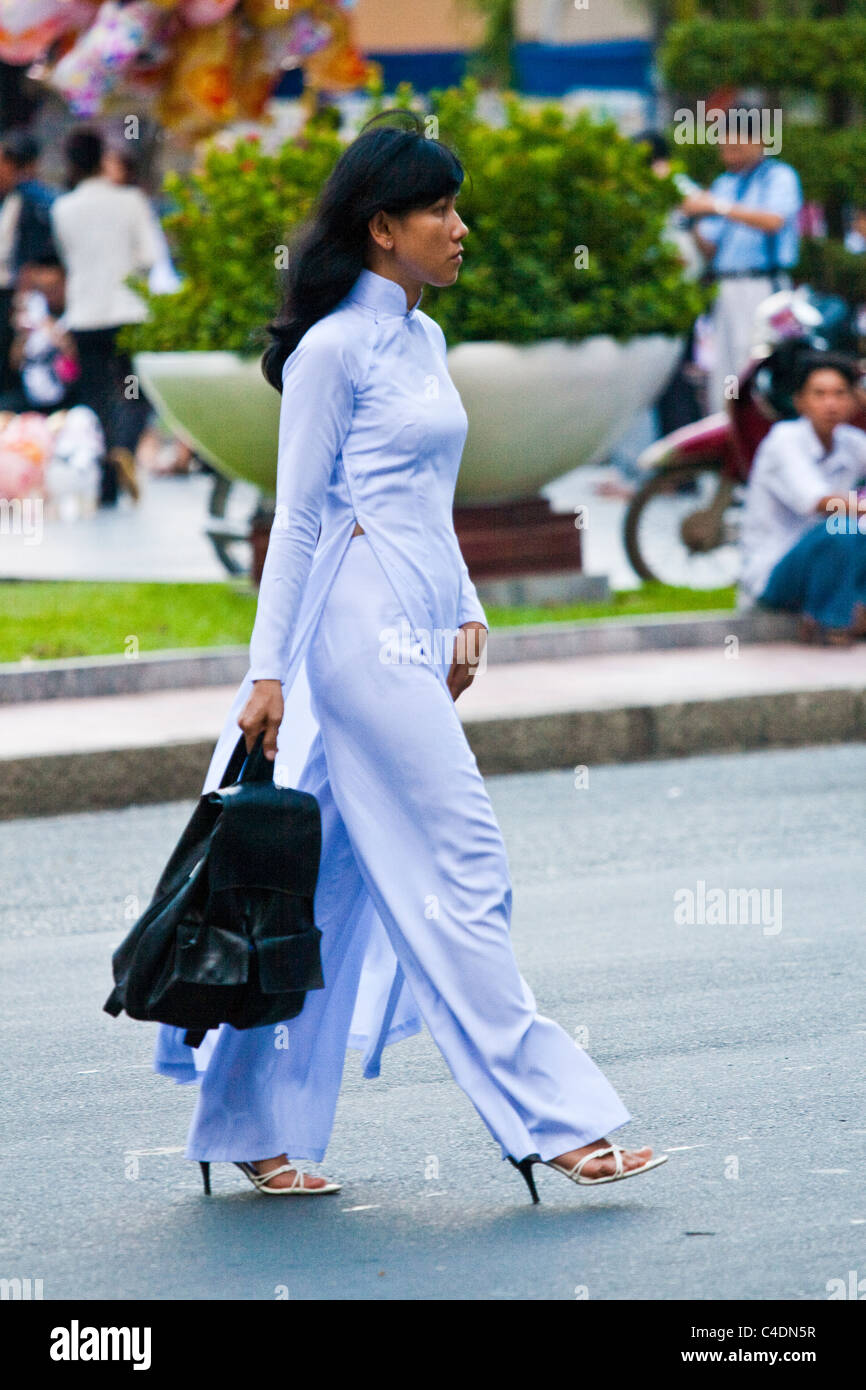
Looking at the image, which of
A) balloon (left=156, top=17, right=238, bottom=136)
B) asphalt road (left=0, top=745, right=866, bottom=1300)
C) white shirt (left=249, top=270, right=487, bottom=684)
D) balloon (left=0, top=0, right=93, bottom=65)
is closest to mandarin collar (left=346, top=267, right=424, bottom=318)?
white shirt (left=249, top=270, right=487, bottom=684)

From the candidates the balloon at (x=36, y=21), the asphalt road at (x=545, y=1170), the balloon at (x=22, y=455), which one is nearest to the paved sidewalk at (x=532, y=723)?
the asphalt road at (x=545, y=1170)

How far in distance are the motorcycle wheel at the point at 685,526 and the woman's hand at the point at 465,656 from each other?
710 cm

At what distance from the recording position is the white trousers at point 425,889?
3834mm

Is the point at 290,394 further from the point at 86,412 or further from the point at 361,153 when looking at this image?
the point at 86,412

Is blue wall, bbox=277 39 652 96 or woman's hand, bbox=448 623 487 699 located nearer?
woman's hand, bbox=448 623 487 699

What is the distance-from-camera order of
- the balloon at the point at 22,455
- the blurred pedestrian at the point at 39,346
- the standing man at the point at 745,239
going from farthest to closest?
the blurred pedestrian at the point at 39,346 → the standing man at the point at 745,239 → the balloon at the point at 22,455

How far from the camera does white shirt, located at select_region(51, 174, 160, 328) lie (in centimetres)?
1505

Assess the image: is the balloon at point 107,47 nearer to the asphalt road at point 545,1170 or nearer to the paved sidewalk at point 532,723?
the paved sidewalk at point 532,723

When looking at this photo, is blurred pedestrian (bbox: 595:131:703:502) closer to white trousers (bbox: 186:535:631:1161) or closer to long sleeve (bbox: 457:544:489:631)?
long sleeve (bbox: 457:544:489:631)

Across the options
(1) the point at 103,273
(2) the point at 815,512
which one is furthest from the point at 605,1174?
(1) the point at 103,273

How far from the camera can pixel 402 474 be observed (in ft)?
13.0

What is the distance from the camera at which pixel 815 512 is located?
9.95 metres

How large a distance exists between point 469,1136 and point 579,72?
26259mm

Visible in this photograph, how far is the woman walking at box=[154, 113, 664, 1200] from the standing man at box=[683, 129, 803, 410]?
9.61m
